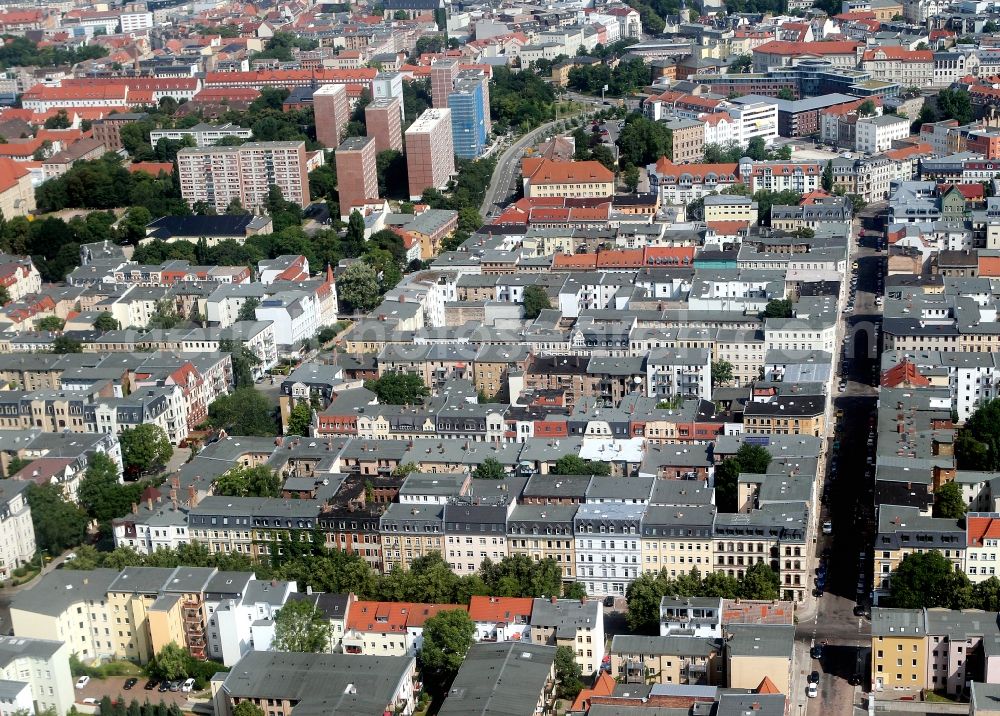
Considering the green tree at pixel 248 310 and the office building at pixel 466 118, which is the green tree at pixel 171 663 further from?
the office building at pixel 466 118

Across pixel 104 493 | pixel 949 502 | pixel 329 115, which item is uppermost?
pixel 329 115

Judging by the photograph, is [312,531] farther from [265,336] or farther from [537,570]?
[265,336]

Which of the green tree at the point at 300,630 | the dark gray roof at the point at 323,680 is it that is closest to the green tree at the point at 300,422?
the green tree at the point at 300,630

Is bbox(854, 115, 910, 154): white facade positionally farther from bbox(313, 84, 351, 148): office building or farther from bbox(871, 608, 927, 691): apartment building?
bbox(871, 608, 927, 691): apartment building

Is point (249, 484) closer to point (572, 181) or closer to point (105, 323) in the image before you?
point (105, 323)

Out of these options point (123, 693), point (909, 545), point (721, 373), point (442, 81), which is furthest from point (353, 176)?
point (909, 545)

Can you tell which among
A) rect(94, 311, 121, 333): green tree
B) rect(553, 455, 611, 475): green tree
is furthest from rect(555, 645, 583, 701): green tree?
rect(94, 311, 121, 333): green tree
